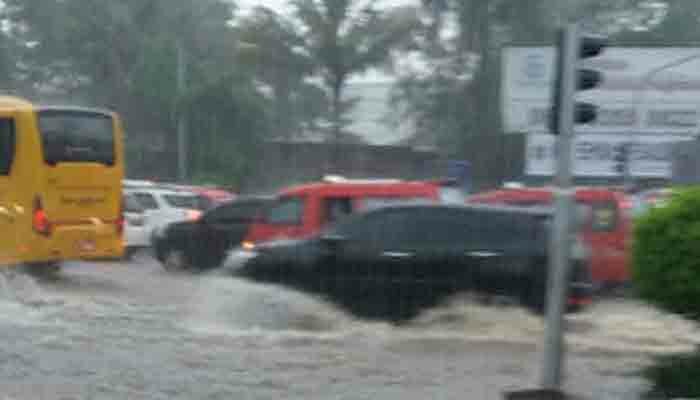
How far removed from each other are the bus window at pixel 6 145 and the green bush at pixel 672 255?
10.2 metres

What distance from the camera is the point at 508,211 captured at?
45.2 ft

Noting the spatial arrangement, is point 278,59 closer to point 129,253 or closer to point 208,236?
point 129,253

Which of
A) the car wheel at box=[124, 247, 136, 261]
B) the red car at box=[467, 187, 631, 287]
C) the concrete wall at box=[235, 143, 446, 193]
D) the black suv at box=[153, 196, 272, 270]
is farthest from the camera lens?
the concrete wall at box=[235, 143, 446, 193]

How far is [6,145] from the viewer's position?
18359 millimetres

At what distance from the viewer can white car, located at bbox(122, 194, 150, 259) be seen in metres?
25.0

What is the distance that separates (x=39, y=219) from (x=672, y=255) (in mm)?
10331

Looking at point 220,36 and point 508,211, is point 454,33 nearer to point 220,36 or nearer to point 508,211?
point 220,36

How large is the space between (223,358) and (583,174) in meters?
22.7

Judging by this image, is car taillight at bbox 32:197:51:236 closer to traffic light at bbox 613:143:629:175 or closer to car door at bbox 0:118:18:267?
car door at bbox 0:118:18:267

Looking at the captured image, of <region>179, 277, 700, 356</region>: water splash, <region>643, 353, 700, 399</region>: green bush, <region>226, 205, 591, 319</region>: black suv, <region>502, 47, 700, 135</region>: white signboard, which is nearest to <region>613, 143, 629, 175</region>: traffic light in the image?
<region>502, 47, 700, 135</region>: white signboard

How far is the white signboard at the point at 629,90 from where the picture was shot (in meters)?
31.6

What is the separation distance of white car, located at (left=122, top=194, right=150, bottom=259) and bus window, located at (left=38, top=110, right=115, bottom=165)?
19.0 ft

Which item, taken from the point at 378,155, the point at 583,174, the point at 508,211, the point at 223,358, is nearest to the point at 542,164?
the point at 583,174

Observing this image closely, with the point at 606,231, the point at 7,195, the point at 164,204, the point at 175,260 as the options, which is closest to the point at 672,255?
the point at 606,231
